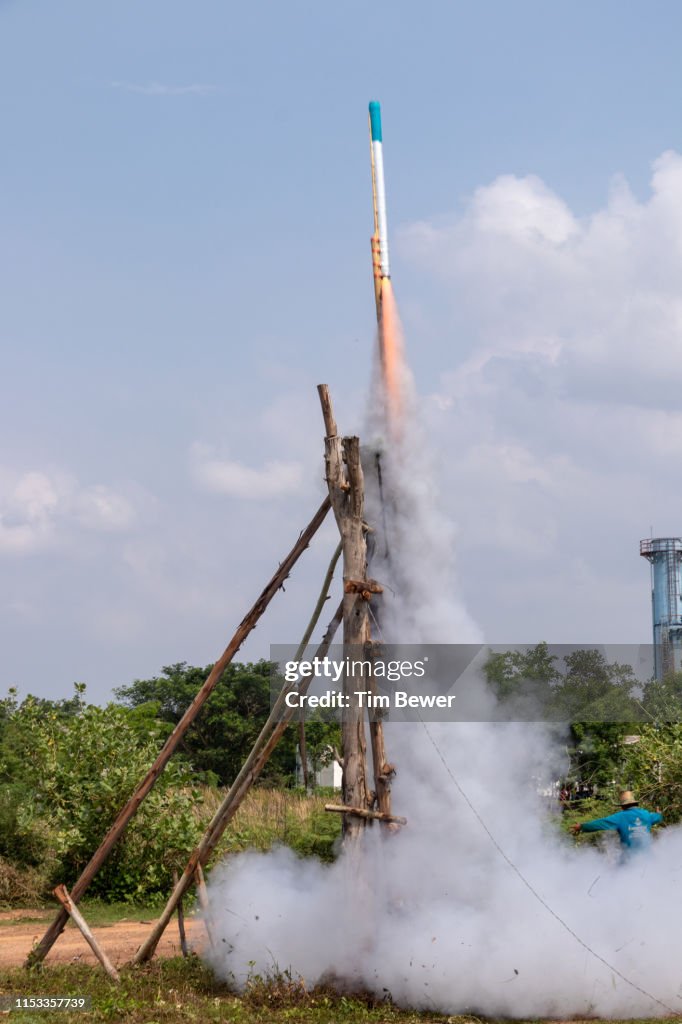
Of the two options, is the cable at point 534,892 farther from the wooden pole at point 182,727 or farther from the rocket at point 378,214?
the rocket at point 378,214

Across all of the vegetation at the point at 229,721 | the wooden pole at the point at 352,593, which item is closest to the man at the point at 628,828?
the wooden pole at the point at 352,593

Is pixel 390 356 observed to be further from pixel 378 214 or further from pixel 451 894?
pixel 451 894

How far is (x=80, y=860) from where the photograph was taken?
61.4 feet

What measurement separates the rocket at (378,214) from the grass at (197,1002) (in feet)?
23.9

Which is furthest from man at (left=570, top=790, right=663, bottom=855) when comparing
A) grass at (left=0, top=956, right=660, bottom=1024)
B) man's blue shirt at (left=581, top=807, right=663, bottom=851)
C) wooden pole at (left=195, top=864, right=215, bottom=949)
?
wooden pole at (left=195, top=864, right=215, bottom=949)

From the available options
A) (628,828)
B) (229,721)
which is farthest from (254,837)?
(229,721)

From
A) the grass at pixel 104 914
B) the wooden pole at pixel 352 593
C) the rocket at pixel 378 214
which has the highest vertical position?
the rocket at pixel 378 214

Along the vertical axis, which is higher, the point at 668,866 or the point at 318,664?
the point at 318,664

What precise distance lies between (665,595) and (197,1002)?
50.2 metres

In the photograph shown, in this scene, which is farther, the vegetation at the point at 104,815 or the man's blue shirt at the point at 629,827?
the vegetation at the point at 104,815

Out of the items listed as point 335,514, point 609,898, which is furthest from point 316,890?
point 335,514

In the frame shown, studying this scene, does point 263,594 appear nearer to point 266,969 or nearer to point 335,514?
point 335,514

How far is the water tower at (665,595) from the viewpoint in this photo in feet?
184

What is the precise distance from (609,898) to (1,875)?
12.5 m
